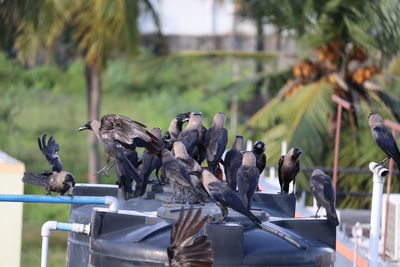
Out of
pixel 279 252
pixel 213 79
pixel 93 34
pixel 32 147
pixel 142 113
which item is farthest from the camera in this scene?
pixel 213 79

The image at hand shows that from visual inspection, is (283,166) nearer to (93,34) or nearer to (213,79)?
(93,34)

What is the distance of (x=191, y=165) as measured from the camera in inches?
230

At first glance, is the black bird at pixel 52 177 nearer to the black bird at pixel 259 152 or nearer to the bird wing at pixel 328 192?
the black bird at pixel 259 152

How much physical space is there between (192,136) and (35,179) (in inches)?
42.3

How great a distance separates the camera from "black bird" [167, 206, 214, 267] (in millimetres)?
4934

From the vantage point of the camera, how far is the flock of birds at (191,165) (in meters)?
5.51

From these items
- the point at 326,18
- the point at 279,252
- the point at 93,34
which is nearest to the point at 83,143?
the point at 93,34

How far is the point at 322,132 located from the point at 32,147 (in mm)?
12784

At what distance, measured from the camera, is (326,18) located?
17766 millimetres

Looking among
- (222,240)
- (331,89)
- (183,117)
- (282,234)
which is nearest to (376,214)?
(282,234)

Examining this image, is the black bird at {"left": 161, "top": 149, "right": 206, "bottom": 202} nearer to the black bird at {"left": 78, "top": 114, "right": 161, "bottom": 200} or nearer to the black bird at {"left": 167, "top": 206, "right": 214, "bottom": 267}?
the black bird at {"left": 78, "top": 114, "right": 161, "bottom": 200}

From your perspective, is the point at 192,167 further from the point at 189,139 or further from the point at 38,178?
the point at 38,178

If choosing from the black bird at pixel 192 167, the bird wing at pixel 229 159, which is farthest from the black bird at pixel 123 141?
the bird wing at pixel 229 159

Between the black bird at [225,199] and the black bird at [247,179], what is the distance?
1.07 feet
